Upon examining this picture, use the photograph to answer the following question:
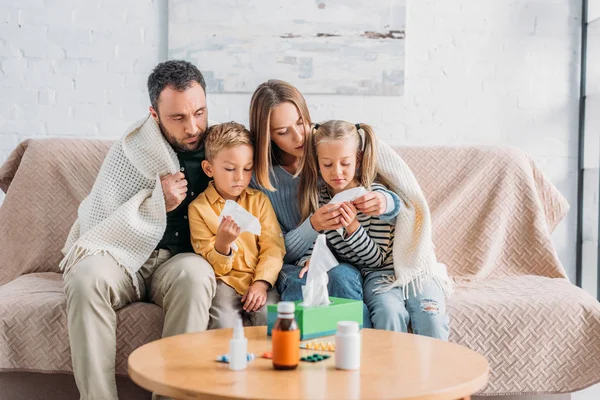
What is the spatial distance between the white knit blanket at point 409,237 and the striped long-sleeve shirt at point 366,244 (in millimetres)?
57

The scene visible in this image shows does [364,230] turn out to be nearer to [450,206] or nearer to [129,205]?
[450,206]

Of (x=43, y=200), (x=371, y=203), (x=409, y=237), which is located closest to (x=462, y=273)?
(x=409, y=237)

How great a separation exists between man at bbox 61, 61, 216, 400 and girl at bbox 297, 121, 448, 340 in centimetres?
35

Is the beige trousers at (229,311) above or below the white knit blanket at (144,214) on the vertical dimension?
below

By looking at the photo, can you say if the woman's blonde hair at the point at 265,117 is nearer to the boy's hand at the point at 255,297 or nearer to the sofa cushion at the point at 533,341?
the boy's hand at the point at 255,297

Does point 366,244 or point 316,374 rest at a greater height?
point 366,244

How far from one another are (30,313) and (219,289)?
1.73 ft

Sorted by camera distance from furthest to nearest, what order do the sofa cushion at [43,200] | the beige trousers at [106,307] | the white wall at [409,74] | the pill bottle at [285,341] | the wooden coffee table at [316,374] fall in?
the white wall at [409,74]
the sofa cushion at [43,200]
the beige trousers at [106,307]
the pill bottle at [285,341]
the wooden coffee table at [316,374]

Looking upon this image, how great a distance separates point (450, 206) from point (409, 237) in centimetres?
43

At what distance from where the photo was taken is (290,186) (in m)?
2.34

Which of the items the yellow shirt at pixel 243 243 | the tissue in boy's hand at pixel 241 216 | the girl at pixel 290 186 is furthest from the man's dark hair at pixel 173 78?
the tissue in boy's hand at pixel 241 216

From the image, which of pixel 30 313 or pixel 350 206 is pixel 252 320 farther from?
pixel 30 313

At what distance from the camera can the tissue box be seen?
158 centimetres

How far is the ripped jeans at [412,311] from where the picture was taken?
196 centimetres
